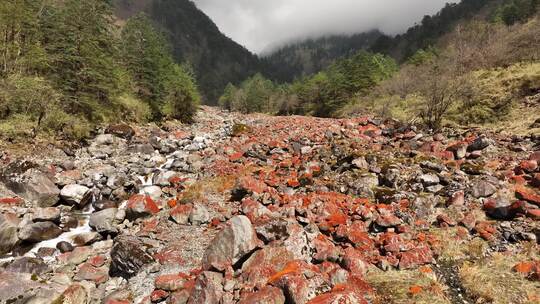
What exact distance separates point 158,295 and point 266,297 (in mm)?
4131

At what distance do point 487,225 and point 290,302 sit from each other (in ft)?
29.3

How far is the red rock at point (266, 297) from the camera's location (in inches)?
356

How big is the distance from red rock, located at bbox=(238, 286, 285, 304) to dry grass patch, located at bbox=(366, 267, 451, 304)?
298 cm

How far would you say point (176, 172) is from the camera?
2306cm

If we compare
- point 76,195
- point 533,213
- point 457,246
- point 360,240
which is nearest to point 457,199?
point 533,213

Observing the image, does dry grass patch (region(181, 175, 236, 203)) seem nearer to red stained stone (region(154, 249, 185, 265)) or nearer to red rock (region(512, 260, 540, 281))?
red stained stone (region(154, 249, 185, 265))

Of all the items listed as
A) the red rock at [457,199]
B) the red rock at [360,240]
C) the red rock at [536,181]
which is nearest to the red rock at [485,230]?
the red rock at [457,199]

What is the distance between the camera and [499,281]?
9.77 meters

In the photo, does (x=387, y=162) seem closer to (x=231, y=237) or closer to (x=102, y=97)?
(x=231, y=237)

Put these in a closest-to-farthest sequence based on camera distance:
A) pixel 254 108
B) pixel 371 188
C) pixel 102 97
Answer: pixel 371 188
pixel 102 97
pixel 254 108

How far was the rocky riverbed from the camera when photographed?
398 inches

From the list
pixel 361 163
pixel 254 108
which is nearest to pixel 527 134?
pixel 361 163

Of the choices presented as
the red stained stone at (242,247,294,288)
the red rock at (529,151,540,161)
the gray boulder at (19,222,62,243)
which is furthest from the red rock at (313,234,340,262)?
the gray boulder at (19,222,62,243)

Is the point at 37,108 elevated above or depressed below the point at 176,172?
above
